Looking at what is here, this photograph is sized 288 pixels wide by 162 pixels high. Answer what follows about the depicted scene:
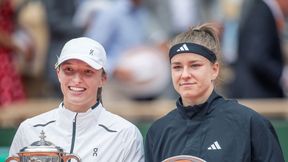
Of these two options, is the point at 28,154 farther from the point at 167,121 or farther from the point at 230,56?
the point at 230,56

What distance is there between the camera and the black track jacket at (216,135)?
6.60m

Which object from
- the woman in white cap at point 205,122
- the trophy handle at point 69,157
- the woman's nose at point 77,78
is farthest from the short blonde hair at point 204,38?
the trophy handle at point 69,157

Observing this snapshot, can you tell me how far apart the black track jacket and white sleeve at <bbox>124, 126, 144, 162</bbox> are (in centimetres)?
8

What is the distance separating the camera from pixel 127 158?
6.89 meters

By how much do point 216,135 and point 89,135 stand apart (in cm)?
76

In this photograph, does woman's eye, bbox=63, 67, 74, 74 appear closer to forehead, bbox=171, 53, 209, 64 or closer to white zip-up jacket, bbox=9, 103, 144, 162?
white zip-up jacket, bbox=9, 103, 144, 162

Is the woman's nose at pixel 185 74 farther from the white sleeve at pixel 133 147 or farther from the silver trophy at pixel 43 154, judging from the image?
the silver trophy at pixel 43 154

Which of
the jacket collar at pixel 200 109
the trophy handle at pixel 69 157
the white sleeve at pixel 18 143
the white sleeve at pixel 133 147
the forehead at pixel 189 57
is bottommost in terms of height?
the trophy handle at pixel 69 157

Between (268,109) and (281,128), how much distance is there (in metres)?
1.68

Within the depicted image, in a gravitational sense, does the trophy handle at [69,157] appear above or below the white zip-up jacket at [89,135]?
below

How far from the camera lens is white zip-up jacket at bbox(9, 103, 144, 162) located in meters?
6.86

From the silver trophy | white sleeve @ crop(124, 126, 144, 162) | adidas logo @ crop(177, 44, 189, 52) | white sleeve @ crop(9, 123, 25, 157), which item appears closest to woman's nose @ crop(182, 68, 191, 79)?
adidas logo @ crop(177, 44, 189, 52)

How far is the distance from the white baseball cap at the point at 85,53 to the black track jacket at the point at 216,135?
50 centimetres

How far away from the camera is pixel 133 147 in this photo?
693cm
